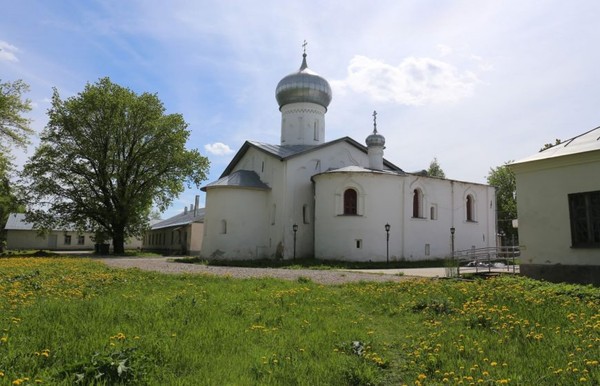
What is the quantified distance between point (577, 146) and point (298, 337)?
11.0 metres

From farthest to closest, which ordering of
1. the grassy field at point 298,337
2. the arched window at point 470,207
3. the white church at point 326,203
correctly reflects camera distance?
the arched window at point 470,207 → the white church at point 326,203 → the grassy field at point 298,337

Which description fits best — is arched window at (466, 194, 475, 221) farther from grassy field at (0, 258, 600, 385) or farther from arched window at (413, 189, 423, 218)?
grassy field at (0, 258, 600, 385)

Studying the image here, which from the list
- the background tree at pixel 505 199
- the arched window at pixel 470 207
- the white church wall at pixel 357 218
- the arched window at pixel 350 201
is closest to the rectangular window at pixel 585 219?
the white church wall at pixel 357 218

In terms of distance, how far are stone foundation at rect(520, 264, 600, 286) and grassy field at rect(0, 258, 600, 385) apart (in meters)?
2.68

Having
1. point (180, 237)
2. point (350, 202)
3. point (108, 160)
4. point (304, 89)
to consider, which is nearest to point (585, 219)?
point (350, 202)

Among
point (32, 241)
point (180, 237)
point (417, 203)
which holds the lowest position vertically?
point (32, 241)

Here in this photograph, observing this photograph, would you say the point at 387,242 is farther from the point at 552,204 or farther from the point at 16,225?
the point at 16,225

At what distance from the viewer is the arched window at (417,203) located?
1144 inches

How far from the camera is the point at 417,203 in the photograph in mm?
29312

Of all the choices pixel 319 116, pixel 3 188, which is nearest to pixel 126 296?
pixel 319 116

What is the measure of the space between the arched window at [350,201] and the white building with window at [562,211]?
501 inches

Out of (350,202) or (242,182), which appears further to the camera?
(242,182)

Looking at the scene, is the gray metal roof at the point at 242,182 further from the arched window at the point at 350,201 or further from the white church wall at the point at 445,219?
the white church wall at the point at 445,219

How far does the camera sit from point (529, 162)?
45.5 feet
